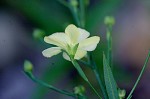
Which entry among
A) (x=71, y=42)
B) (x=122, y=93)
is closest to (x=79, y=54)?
(x=71, y=42)

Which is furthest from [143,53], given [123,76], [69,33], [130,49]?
[69,33]

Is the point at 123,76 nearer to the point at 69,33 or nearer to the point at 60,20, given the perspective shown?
the point at 60,20

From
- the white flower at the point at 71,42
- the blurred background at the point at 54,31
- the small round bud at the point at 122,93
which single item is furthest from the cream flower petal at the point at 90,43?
the blurred background at the point at 54,31

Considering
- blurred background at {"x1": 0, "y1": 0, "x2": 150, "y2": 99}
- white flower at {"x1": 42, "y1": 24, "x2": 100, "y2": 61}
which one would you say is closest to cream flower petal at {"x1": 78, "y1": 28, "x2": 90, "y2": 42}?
white flower at {"x1": 42, "y1": 24, "x2": 100, "y2": 61}

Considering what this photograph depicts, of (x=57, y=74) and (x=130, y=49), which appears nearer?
(x=57, y=74)

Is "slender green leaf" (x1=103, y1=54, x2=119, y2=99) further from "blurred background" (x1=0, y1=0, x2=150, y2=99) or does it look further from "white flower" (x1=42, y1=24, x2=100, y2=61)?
"blurred background" (x1=0, y1=0, x2=150, y2=99)

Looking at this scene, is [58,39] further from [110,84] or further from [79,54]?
[110,84]

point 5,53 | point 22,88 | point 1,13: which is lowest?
point 22,88
